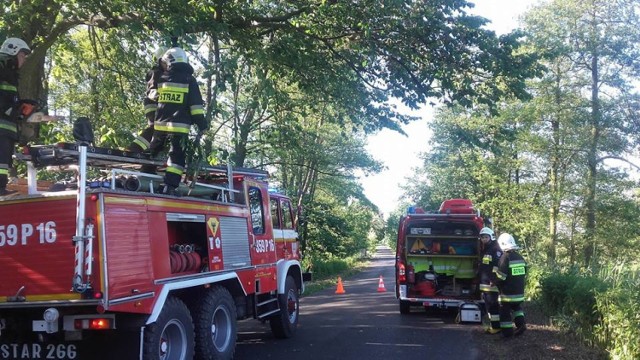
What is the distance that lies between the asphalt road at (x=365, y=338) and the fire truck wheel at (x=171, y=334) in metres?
2.17

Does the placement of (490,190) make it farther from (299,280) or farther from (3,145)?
(3,145)

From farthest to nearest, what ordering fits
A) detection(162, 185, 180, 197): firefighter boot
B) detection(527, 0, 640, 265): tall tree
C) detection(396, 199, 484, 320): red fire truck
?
detection(527, 0, 640, 265): tall tree, detection(396, 199, 484, 320): red fire truck, detection(162, 185, 180, 197): firefighter boot

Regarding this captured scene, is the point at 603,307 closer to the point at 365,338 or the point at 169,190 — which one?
the point at 365,338

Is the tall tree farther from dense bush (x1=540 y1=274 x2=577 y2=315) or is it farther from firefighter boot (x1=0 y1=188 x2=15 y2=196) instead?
firefighter boot (x1=0 y1=188 x2=15 y2=196)

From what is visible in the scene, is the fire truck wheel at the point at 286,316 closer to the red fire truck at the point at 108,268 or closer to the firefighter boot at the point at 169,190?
the red fire truck at the point at 108,268

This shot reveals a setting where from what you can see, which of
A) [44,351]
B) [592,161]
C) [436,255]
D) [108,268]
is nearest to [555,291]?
[436,255]

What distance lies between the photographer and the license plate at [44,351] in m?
5.44

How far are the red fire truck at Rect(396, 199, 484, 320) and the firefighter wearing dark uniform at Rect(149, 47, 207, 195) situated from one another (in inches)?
272

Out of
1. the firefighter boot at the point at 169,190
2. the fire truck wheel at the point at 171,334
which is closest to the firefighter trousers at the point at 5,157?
the firefighter boot at the point at 169,190

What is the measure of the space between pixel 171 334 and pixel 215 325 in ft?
3.68

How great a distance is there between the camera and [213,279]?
22.5 ft

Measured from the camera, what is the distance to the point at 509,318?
9125mm

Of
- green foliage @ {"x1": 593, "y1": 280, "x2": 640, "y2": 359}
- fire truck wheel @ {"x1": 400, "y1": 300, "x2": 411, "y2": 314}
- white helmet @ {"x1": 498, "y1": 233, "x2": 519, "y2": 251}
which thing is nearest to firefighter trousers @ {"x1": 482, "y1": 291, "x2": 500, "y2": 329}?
white helmet @ {"x1": 498, "y1": 233, "x2": 519, "y2": 251}

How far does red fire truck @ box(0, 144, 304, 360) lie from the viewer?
5.00 meters
